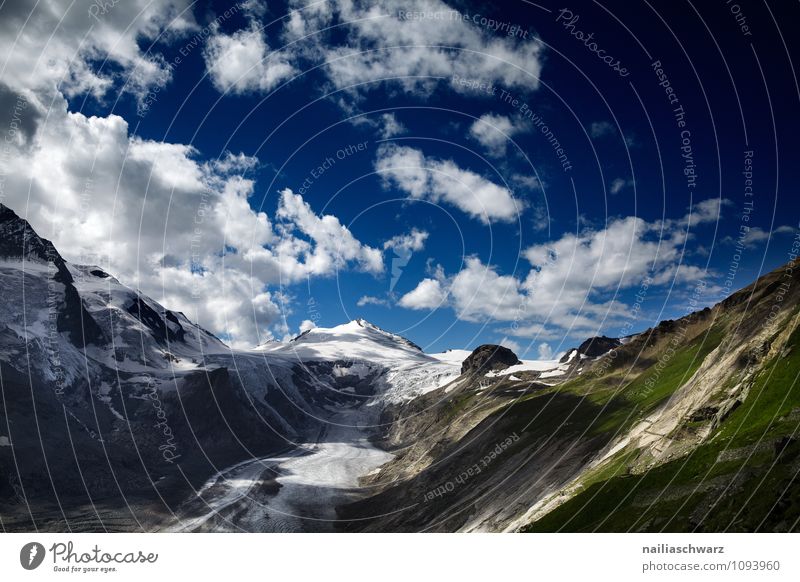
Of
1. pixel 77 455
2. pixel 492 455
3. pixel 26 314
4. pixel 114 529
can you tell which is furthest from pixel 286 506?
pixel 26 314

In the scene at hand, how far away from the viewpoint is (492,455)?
78.0 m

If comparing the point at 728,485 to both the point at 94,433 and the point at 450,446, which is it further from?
the point at 94,433

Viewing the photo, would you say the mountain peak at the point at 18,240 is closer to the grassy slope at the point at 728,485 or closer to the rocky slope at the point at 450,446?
the rocky slope at the point at 450,446

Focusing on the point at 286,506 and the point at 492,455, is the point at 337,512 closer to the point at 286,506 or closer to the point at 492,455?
the point at 286,506
